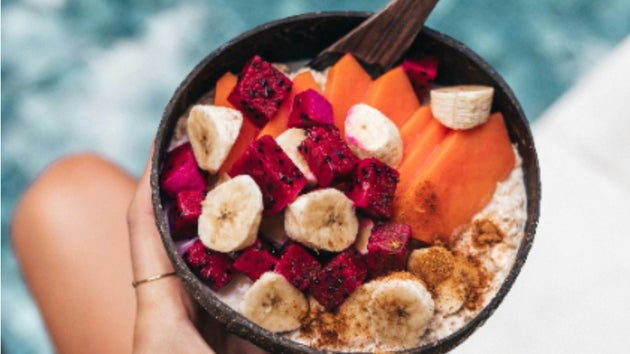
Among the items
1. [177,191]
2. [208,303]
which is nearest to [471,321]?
[208,303]

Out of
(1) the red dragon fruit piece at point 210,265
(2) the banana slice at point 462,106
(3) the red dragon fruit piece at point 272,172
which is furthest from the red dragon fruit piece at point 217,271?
(2) the banana slice at point 462,106

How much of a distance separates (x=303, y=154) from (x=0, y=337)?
5.64 feet

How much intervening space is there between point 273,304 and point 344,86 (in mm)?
432

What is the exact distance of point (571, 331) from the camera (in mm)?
1922

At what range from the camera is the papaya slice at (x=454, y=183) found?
1271 mm

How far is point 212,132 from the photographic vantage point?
1260 mm

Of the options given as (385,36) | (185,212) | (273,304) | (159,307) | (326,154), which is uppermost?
(385,36)

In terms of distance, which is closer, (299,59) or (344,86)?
(344,86)

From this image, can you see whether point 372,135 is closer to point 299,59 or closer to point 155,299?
point 299,59

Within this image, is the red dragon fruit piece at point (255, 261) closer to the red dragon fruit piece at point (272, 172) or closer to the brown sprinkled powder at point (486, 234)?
the red dragon fruit piece at point (272, 172)

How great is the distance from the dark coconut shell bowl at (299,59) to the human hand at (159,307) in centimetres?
11

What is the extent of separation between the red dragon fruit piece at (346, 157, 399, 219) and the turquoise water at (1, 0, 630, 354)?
162 cm

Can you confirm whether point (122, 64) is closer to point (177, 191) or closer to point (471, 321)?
point (177, 191)

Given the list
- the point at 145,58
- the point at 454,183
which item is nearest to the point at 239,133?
the point at 454,183
